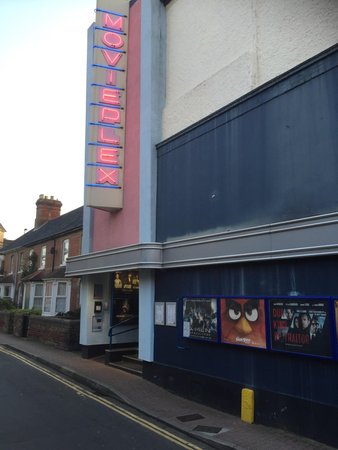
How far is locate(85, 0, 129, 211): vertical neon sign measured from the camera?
1287cm

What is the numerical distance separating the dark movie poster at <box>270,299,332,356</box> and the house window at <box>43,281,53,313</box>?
21425 mm

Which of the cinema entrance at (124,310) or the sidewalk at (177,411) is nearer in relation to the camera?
the sidewalk at (177,411)

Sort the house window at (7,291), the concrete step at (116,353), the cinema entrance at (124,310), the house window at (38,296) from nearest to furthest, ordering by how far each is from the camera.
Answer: the concrete step at (116,353) → the cinema entrance at (124,310) → the house window at (38,296) → the house window at (7,291)

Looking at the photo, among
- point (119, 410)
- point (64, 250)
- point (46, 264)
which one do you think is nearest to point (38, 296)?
point (46, 264)

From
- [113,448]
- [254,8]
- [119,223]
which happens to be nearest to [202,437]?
[113,448]

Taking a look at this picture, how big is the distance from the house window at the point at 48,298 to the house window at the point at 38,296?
5.74ft

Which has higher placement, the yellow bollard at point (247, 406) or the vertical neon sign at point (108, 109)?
the vertical neon sign at point (108, 109)

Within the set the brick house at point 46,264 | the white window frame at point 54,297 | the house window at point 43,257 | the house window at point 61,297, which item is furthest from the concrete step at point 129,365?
the house window at point 43,257

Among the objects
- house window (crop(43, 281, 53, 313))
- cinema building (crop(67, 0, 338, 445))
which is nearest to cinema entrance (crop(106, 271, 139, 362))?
cinema building (crop(67, 0, 338, 445))

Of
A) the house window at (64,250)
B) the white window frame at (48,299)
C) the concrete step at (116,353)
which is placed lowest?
the concrete step at (116,353)

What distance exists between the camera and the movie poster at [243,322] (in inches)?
316

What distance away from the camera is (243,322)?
8.42m

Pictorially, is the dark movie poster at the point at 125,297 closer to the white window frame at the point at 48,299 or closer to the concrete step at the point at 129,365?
the concrete step at the point at 129,365

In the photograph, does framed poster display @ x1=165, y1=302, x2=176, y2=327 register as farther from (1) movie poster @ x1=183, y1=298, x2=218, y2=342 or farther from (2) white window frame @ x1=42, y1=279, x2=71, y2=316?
(2) white window frame @ x1=42, y1=279, x2=71, y2=316
